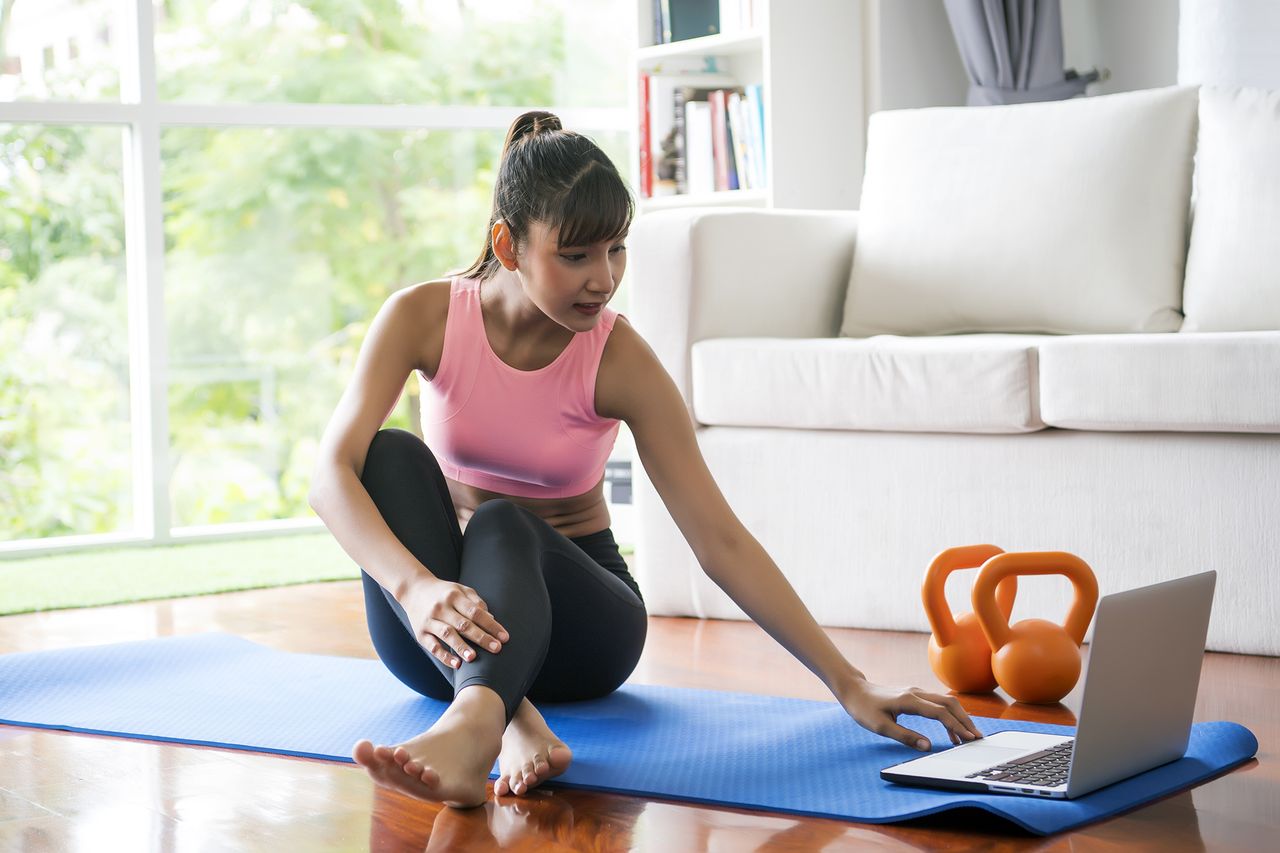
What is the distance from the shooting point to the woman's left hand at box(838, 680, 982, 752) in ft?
5.35

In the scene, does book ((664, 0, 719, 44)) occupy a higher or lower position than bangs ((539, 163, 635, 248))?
higher

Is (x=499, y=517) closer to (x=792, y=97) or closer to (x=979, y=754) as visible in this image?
(x=979, y=754)

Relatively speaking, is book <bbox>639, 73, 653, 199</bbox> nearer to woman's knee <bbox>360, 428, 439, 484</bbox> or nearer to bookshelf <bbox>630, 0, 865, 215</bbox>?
bookshelf <bbox>630, 0, 865, 215</bbox>

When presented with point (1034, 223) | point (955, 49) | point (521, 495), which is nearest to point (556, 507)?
point (521, 495)

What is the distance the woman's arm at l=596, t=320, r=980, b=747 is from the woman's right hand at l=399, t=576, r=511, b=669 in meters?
0.34

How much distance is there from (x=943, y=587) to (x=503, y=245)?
75cm

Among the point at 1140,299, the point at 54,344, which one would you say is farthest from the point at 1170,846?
the point at 54,344

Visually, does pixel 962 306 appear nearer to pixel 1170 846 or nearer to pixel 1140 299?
pixel 1140 299

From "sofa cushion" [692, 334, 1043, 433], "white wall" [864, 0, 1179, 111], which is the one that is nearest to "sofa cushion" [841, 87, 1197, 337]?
"sofa cushion" [692, 334, 1043, 433]

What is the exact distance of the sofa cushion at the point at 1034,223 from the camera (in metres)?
2.79

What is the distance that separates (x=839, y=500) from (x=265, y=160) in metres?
1.97

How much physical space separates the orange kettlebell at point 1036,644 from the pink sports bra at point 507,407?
1.80ft

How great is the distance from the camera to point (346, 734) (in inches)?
71.3

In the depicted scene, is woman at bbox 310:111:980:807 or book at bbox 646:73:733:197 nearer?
woman at bbox 310:111:980:807
